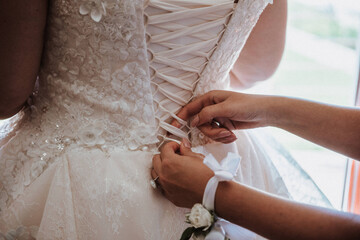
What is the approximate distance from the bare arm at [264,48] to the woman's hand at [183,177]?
436 mm

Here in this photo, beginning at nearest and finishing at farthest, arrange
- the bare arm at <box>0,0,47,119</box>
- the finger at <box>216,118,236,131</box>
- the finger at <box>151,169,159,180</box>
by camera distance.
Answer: the bare arm at <box>0,0,47,119</box>
the finger at <box>151,169,159,180</box>
the finger at <box>216,118,236,131</box>

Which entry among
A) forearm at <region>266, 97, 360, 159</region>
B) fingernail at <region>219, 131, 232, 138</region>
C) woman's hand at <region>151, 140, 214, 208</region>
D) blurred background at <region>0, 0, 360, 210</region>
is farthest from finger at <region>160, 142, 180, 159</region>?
blurred background at <region>0, 0, 360, 210</region>

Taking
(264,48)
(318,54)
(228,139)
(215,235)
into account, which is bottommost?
(215,235)

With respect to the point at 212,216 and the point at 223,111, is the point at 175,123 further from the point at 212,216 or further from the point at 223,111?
the point at 212,216

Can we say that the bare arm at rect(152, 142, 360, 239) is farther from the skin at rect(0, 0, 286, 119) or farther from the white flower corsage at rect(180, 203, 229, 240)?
the skin at rect(0, 0, 286, 119)

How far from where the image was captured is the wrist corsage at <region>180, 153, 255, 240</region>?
2.12 feet

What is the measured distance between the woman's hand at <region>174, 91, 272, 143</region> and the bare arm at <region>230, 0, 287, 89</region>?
0.23 m

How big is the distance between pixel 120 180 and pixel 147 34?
1.02 feet

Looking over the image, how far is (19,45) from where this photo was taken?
66cm

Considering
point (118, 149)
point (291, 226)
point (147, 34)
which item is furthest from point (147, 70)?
point (291, 226)

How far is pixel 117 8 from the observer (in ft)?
2.15

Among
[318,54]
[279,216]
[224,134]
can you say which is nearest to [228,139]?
[224,134]

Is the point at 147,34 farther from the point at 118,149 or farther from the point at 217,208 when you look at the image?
the point at 217,208

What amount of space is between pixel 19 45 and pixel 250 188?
0.54m
